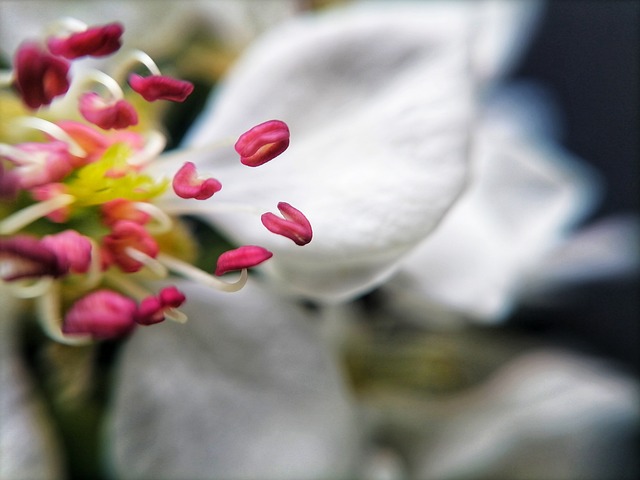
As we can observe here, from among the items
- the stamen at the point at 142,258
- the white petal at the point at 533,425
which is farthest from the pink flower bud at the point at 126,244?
the white petal at the point at 533,425

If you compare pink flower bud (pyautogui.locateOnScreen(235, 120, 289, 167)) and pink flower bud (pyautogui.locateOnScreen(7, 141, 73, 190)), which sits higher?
pink flower bud (pyautogui.locateOnScreen(235, 120, 289, 167))

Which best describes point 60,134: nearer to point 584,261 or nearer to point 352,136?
point 352,136

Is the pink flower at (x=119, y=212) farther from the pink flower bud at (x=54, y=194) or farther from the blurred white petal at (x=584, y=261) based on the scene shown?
the blurred white petal at (x=584, y=261)

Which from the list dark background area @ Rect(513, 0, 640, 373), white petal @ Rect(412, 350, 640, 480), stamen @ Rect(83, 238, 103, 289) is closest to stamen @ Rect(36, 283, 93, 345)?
stamen @ Rect(83, 238, 103, 289)

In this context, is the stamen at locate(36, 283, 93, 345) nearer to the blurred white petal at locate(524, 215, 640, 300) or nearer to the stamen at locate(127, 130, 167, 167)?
the stamen at locate(127, 130, 167, 167)

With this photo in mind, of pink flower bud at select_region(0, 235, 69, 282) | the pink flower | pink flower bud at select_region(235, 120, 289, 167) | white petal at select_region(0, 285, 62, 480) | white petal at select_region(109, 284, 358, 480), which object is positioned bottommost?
white petal at select_region(0, 285, 62, 480)

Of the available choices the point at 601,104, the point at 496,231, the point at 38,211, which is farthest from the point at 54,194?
the point at 601,104
